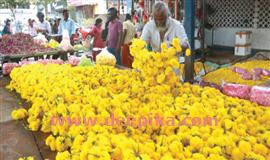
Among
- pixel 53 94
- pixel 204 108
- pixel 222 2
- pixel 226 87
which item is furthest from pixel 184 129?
pixel 222 2

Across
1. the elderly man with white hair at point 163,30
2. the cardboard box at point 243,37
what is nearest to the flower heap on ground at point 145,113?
the elderly man with white hair at point 163,30

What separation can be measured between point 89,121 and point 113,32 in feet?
16.4

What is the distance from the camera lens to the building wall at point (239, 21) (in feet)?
23.1

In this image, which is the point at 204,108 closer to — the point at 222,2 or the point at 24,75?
the point at 24,75

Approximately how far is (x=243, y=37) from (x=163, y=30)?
392cm

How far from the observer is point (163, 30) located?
3.73m

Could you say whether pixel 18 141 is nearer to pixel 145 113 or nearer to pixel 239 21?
pixel 145 113

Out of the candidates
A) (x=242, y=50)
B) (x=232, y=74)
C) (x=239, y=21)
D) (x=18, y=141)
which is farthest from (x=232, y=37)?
(x=18, y=141)

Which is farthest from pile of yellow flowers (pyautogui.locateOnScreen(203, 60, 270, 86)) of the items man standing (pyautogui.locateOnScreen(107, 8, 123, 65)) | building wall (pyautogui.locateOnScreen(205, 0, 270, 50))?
man standing (pyautogui.locateOnScreen(107, 8, 123, 65))

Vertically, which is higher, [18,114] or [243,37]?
[243,37]

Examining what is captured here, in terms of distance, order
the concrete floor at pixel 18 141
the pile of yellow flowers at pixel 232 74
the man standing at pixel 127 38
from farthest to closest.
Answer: the man standing at pixel 127 38, the pile of yellow flowers at pixel 232 74, the concrete floor at pixel 18 141

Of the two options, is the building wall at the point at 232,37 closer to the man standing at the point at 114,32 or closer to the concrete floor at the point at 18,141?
the man standing at the point at 114,32

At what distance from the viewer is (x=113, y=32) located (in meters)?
6.61

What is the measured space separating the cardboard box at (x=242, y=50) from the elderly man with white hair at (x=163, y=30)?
151 inches
